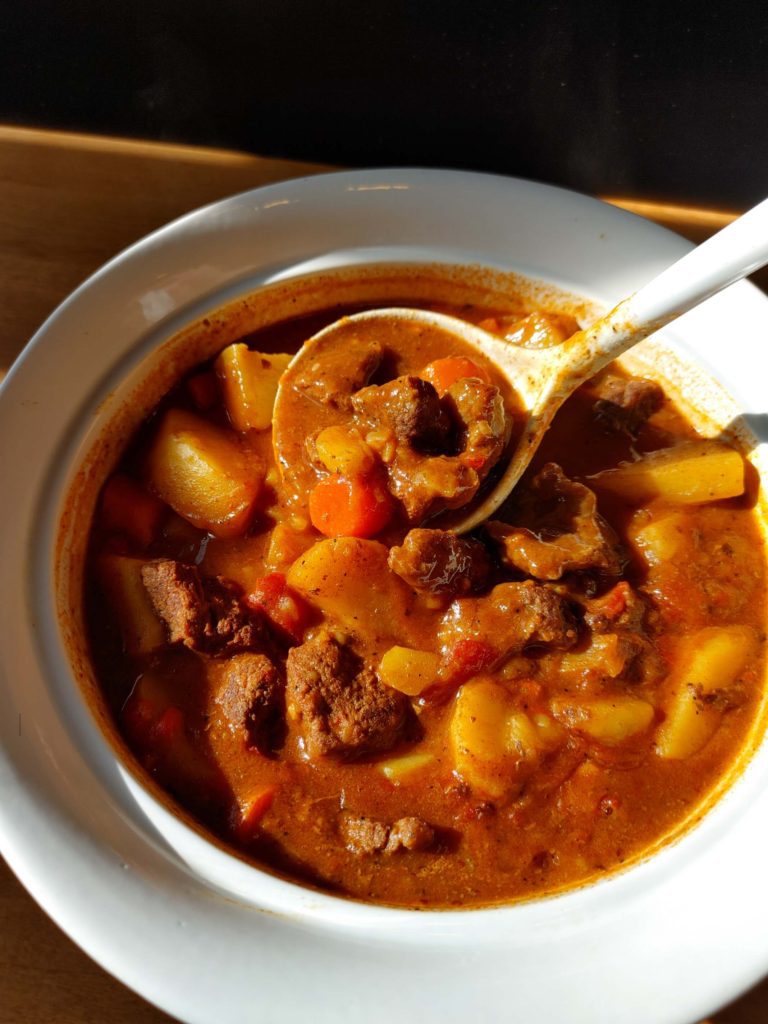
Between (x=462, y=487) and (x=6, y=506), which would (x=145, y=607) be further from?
(x=462, y=487)

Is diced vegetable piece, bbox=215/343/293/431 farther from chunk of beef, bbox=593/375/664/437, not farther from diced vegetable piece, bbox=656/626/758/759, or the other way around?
diced vegetable piece, bbox=656/626/758/759

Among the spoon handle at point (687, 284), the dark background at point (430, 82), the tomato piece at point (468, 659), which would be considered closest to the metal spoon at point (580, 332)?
the spoon handle at point (687, 284)

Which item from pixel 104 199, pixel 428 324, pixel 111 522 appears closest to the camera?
pixel 111 522

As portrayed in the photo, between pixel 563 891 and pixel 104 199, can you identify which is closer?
pixel 563 891

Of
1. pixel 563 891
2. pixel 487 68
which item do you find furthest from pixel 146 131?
pixel 563 891

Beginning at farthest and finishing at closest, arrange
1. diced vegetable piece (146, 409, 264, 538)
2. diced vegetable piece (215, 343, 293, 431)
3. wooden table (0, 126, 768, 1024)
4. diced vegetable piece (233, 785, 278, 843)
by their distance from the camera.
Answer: wooden table (0, 126, 768, 1024), diced vegetable piece (215, 343, 293, 431), diced vegetable piece (146, 409, 264, 538), diced vegetable piece (233, 785, 278, 843)

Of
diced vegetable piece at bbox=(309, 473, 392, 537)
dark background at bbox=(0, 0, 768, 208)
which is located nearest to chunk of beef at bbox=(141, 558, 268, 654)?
diced vegetable piece at bbox=(309, 473, 392, 537)

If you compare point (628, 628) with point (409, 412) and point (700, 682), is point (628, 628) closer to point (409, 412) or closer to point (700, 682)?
point (700, 682)
